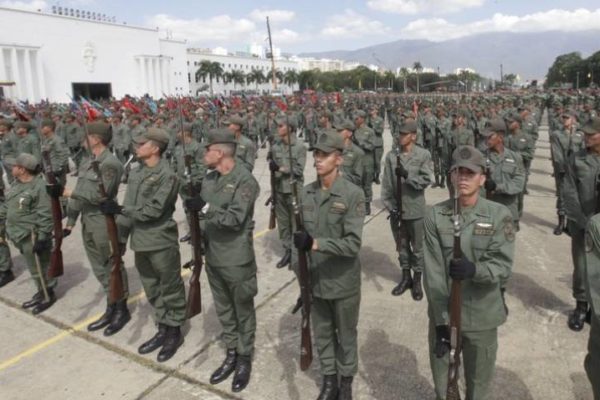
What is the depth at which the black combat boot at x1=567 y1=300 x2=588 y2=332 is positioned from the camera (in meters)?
4.62

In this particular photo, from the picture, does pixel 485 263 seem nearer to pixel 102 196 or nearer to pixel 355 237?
pixel 355 237

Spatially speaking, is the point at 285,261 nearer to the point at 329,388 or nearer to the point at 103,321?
the point at 103,321

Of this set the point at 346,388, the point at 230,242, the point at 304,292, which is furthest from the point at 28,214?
the point at 346,388

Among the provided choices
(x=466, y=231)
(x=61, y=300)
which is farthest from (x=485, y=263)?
(x=61, y=300)

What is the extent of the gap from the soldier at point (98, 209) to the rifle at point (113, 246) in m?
0.17

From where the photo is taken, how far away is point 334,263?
3.45 meters

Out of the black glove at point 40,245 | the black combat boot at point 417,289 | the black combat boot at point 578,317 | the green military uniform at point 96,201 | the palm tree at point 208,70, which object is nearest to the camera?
the black combat boot at point 578,317

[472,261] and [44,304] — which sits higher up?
[472,261]

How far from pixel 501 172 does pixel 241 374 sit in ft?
11.5

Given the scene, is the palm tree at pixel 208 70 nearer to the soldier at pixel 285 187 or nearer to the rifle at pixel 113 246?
the soldier at pixel 285 187

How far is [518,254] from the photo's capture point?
684 centimetres

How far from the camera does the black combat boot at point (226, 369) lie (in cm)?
400

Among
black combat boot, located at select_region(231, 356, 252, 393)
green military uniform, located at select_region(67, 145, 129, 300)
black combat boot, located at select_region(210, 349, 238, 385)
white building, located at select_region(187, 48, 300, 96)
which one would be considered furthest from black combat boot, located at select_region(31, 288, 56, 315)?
white building, located at select_region(187, 48, 300, 96)

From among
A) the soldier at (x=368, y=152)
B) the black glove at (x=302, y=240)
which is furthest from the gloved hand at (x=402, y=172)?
the soldier at (x=368, y=152)
